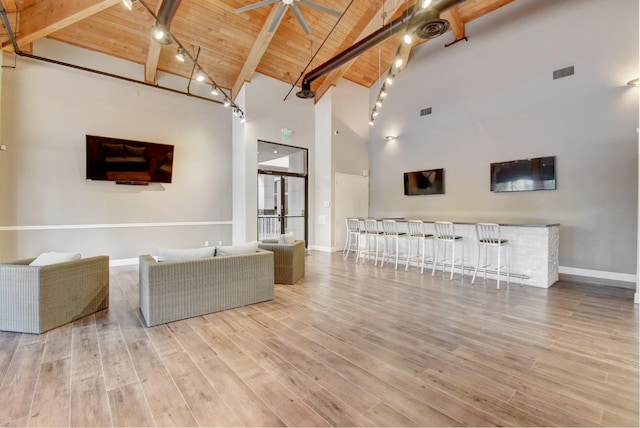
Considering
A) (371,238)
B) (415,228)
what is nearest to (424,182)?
(415,228)

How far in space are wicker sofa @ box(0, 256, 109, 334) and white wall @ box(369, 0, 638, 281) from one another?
22.6 ft

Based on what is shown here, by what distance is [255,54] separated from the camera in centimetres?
639

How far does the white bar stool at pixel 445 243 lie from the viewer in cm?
537

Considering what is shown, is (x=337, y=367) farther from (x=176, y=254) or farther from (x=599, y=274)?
(x=599, y=274)

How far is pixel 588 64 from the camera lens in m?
5.06

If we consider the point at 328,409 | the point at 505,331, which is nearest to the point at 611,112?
the point at 505,331

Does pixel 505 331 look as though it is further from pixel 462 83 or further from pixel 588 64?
pixel 462 83

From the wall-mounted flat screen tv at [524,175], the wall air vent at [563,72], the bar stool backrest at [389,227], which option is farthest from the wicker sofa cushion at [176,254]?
the wall air vent at [563,72]

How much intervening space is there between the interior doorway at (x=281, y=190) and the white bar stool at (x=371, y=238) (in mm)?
2128

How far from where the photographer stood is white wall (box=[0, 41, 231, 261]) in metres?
5.09

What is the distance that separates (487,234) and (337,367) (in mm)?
4128

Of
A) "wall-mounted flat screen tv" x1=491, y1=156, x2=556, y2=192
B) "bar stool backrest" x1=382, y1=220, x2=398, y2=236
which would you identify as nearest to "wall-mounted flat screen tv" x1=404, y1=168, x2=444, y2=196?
"wall-mounted flat screen tv" x1=491, y1=156, x2=556, y2=192

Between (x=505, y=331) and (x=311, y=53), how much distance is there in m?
7.03

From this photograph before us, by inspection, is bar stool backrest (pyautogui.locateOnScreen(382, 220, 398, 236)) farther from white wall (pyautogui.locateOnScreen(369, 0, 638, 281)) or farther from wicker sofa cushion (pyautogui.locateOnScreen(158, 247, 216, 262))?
wicker sofa cushion (pyautogui.locateOnScreen(158, 247, 216, 262))
